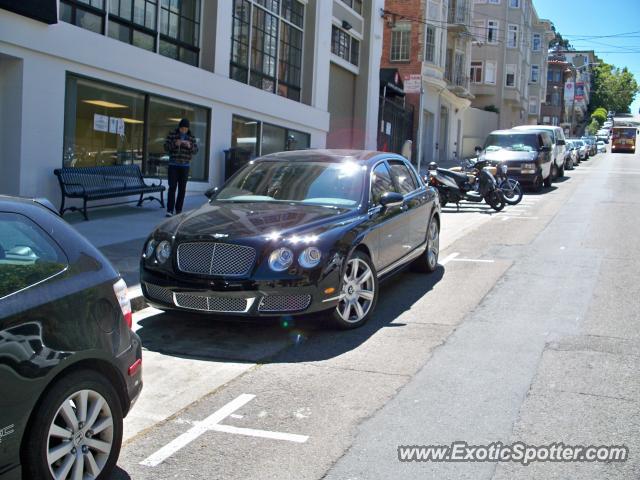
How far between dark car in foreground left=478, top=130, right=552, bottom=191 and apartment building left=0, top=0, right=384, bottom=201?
537cm

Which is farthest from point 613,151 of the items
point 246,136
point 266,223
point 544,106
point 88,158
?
point 266,223

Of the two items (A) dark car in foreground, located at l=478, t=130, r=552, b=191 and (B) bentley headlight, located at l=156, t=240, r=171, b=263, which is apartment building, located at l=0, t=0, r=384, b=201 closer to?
(A) dark car in foreground, located at l=478, t=130, r=552, b=191

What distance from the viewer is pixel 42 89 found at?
37.1ft

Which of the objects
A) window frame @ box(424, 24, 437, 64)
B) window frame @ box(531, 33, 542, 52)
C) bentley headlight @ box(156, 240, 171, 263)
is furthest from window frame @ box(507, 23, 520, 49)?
bentley headlight @ box(156, 240, 171, 263)

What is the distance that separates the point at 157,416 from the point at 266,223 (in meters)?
2.33

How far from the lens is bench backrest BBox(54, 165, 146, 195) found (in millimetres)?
11500

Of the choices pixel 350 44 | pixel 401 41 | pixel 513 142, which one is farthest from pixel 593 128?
pixel 513 142

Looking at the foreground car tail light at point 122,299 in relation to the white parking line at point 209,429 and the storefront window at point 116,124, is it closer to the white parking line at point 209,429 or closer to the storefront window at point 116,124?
the white parking line at point 209,429

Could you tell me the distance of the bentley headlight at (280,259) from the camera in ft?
19.3

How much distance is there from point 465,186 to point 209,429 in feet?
43.8

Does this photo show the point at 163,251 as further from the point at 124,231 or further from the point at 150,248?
the point at 124,231

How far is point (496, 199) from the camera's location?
16.6m

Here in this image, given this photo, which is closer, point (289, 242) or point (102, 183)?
point (289, 242)

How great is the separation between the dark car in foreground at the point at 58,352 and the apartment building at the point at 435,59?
2806 cm
